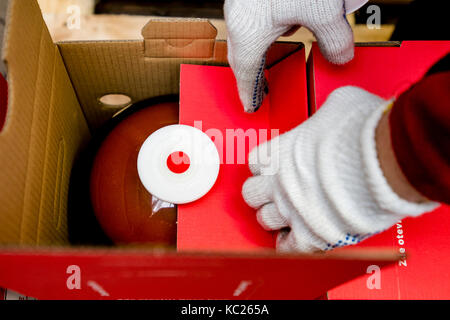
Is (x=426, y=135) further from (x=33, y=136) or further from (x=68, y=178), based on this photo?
(x=68, y=178)

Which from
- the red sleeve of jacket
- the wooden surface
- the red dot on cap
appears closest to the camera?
the red sleeve of jacket

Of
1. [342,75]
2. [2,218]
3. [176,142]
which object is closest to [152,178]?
[176,142]

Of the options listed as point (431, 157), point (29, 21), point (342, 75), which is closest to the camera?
point (431, 157)

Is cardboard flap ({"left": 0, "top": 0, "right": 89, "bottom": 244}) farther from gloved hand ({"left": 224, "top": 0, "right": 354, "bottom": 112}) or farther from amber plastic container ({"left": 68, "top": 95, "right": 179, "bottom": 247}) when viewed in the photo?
gloved hand ({"left": 224, "top": 0, "right": 354, "bottom": 112})

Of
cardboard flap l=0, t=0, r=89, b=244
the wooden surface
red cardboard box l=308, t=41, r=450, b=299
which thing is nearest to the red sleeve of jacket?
red cardboard box l=308, t=41, r=450, b=299

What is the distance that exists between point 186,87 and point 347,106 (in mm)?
341

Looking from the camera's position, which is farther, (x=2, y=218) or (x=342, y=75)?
(x=342, y=75)

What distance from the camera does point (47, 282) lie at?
1.53ft

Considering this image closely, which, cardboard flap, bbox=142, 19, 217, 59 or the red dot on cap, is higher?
cardboard flap, bbox=142, 19, 217, 59

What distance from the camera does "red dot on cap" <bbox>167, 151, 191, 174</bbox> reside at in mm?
643

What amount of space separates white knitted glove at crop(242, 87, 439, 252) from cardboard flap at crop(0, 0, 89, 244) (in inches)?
13.2

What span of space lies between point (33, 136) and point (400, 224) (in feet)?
1.86
